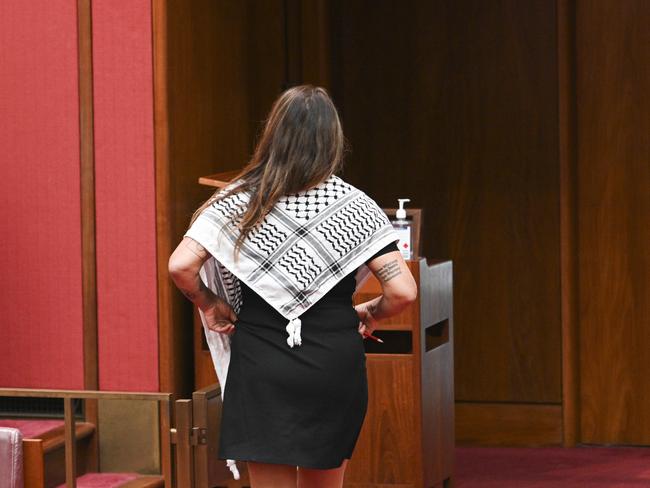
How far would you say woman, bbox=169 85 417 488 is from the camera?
2.80 meters

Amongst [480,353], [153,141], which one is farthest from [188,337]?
[480,353]

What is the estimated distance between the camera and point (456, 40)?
5.55 meters

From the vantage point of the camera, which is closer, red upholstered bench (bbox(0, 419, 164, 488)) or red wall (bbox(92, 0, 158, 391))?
red upholstered bench (bbox(0, 419, 164, 488))

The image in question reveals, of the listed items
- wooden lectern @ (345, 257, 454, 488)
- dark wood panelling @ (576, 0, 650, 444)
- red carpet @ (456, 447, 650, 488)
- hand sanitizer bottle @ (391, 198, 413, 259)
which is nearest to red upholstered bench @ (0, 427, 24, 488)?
wooden lectern @ (345, 257, 454, 488)

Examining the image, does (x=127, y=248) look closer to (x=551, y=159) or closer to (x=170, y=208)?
(x=170, y=208)

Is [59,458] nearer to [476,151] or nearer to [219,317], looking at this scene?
[219,317]

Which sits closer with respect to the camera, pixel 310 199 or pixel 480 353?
pixel 310 199

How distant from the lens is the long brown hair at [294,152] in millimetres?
2797

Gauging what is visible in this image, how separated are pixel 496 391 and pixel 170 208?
1.90 m

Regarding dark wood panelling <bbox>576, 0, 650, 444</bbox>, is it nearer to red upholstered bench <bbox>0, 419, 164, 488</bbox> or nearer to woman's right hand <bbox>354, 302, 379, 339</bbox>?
red upholstered bench <bbox>0, 419, 164, 488</bbox>

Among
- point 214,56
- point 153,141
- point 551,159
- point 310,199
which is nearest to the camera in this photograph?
point 310,199

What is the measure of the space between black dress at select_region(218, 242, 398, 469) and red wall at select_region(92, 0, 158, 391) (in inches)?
63.3

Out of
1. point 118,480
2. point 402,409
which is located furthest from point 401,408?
point 118,480

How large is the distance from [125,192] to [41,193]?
30 centimetres
